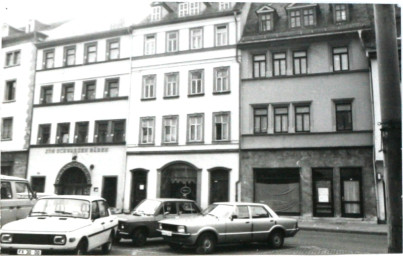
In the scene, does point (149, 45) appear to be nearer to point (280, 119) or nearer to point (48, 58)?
point (48, 58)

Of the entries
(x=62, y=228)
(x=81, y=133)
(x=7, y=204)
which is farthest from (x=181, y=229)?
(x=81, y=133)

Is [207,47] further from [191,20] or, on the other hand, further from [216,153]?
[216,153]

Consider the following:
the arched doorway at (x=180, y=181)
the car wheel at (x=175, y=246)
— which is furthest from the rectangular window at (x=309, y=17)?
the car wheel at (x=175, y=246)

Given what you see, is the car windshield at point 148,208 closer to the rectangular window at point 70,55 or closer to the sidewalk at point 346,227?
the sidewalk at point 346,227

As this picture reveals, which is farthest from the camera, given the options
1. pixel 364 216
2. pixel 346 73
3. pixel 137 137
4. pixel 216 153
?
pixel 137 137

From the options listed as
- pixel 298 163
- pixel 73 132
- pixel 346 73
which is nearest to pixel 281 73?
pixel 346 73

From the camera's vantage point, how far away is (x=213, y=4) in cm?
1939

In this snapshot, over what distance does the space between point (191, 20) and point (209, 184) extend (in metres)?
7.49

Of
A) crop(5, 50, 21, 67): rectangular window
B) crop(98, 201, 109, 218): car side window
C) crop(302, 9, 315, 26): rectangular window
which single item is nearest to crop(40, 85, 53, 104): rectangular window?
crop(5, 50, 21, 67): rectangular window

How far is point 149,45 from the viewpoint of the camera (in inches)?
785

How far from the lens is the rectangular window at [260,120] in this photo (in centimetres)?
1667

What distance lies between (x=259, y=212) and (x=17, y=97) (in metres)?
9.68

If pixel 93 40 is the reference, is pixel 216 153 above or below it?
below

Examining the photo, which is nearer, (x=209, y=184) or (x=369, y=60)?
(x=369, y=60)
